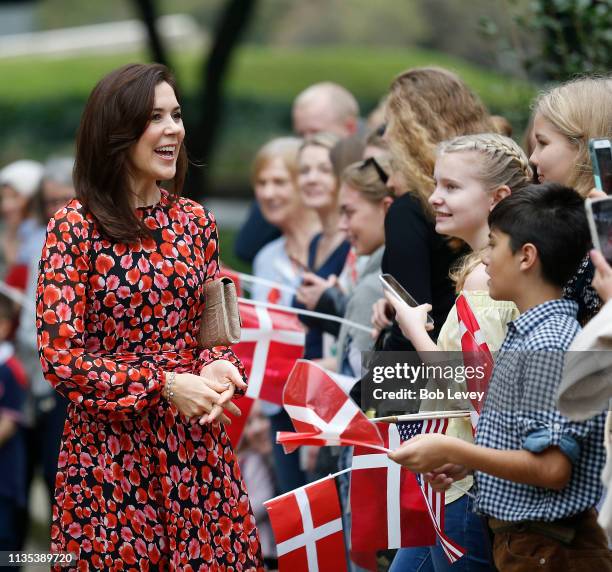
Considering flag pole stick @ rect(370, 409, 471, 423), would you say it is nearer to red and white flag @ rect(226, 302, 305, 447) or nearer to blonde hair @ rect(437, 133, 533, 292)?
blonde hair @ rect(437, 133, 533, 292)

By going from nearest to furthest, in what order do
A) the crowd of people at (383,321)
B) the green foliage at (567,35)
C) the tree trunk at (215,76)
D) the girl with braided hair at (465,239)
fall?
the crowd of people at (383,321)
the girl with braided hair at (465,239)
the green foliage at (567,35)
the tree trunk at (215,76)

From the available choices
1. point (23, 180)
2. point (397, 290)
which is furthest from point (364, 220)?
point (23, 180)

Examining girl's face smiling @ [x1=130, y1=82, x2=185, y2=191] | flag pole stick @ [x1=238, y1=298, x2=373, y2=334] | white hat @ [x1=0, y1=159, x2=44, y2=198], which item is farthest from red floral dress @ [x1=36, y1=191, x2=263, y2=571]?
white hat @ [x1=0, y1=159, x2=44, y2=198]

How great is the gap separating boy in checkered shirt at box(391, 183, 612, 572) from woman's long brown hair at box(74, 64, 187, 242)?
1170 millimetres

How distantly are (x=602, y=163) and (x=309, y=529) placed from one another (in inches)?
64.4

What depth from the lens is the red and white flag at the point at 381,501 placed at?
400cm

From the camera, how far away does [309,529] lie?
4.12 metres

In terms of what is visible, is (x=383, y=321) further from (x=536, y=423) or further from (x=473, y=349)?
(x=536, y=423)

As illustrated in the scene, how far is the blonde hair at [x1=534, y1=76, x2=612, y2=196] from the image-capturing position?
3691 millimetres

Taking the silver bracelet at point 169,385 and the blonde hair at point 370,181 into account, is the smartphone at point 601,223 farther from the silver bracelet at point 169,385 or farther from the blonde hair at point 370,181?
the blonde hair at point 370,181

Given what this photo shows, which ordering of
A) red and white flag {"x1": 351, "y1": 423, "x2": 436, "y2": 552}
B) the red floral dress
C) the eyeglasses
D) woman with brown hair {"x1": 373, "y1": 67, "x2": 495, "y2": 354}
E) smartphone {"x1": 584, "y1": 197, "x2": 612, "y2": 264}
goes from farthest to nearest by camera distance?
the eyeglasses → woman with brown hair {"x1": 373, "y1": 67, "x2": 495, "y2": 354} → red and white flag {"x1": 351, "y1": 423, "x2": 436, "y2": 552} → the red floral dress → smartphone {"x1": 584, "y1": 197, "x2": 612, "y2": 264}

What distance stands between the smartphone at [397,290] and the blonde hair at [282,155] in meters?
2.89

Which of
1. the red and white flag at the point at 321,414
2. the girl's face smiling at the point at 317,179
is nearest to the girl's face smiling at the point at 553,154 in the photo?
the red and white flag at the point at 321,414

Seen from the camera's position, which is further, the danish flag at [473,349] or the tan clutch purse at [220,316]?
the tan clutch purse at [220,316]
